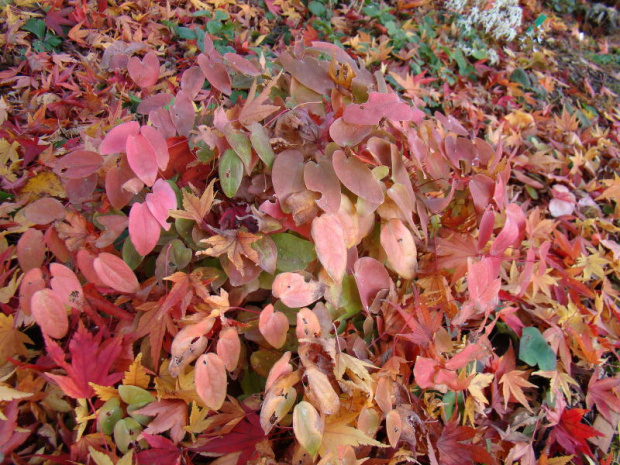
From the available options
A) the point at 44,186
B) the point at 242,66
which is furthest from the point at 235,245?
the point at 44,186

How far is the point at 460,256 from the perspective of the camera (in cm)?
96

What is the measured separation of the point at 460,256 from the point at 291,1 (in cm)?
177

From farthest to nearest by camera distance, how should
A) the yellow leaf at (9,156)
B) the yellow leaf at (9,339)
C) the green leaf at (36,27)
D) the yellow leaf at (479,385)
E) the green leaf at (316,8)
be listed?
the green leaf at (316,8), the green leaf at (36,27), the yellow leaf at (9,156), the yellow leaf at (479,385), the yellow leaf at (9,339)

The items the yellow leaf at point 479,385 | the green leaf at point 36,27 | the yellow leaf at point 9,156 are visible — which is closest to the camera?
the yellow leaf at point 479,385

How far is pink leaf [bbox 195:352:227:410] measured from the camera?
0.70m

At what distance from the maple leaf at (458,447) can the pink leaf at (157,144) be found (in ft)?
2.57

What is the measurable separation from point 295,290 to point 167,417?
1.03 feet

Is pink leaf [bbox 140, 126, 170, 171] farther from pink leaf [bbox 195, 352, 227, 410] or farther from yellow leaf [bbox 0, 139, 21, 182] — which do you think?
yellow leaf [bbox 0, 139, 21, 182]

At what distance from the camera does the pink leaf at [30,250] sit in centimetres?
79

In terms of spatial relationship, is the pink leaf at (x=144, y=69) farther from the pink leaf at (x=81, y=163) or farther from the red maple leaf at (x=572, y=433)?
the red maple leaf at (x=572, y=433)

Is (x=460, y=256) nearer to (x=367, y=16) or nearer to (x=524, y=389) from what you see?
(x=524, y=389)

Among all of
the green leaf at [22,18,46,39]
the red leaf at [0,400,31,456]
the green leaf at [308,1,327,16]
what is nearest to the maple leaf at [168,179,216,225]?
the red leaf at [0,400,31,456]

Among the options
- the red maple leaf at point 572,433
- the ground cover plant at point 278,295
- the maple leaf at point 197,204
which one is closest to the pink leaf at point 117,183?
the ground cover plant at point 278,295

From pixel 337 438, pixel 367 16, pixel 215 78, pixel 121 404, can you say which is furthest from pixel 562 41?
pixel 121 404
